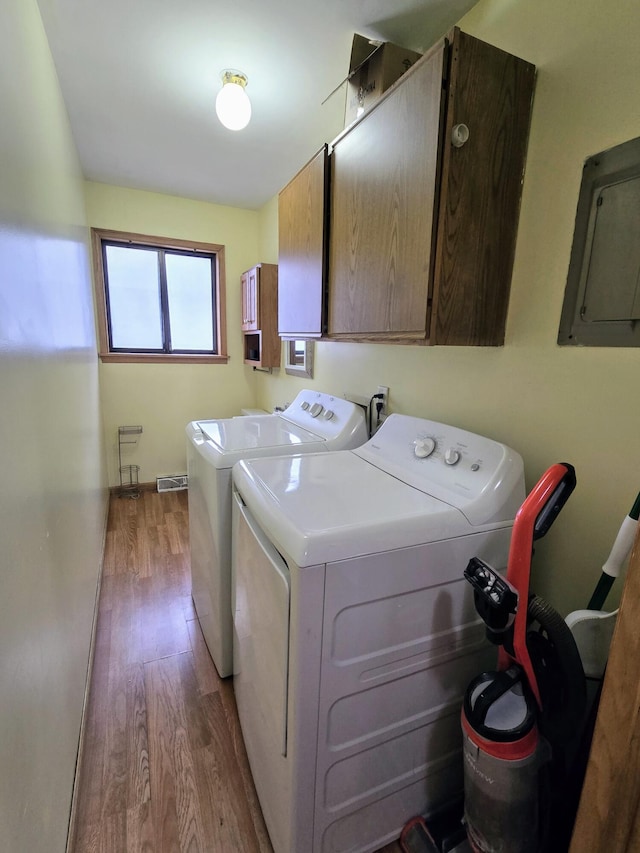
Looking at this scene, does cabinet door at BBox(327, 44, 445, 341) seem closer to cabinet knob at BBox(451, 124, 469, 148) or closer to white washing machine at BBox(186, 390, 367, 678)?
cabinet knob at BBox(451, 124, 469, 148)

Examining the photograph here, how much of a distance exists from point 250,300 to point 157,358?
100 centimetres

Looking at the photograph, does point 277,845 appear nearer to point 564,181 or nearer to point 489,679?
point 489,679

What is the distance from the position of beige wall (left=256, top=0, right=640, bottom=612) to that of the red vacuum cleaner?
10.8 inches

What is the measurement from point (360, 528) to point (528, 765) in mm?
611

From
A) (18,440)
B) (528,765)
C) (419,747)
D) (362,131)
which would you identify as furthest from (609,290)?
(18,440)

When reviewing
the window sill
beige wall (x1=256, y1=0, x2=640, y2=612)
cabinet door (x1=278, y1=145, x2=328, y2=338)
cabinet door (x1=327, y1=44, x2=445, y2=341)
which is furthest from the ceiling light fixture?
the window sill

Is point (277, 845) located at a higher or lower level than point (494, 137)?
lower

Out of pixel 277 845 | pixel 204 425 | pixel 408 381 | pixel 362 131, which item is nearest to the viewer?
pixel 277 845

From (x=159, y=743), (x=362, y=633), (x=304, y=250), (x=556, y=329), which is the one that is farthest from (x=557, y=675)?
(x=304, y=250)

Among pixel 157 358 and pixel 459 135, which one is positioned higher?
pixel 459 135

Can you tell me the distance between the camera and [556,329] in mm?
1086

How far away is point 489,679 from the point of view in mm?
917

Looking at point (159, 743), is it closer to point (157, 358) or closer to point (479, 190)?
point (479, 190)

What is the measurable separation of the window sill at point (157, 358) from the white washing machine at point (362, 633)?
2.62 m
